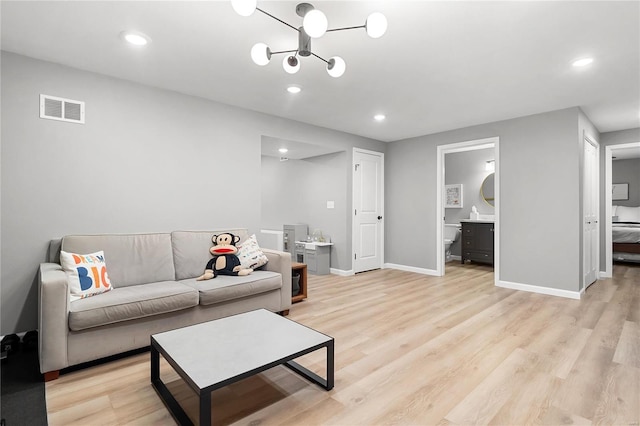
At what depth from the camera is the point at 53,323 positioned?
205 centimetres

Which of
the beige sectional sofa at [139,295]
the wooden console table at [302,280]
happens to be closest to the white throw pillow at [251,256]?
the beige sectional sofa at [139,295]

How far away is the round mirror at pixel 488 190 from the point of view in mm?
6868

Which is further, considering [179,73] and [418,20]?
[179,73]

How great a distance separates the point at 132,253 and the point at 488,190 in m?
6.67

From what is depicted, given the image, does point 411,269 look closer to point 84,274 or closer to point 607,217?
point 607,217

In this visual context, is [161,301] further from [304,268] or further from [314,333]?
[304,268]

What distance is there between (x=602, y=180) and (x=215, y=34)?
6.19m

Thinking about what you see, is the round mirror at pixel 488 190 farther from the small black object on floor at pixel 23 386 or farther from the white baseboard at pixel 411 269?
the small black object on floor at pixel 23 386

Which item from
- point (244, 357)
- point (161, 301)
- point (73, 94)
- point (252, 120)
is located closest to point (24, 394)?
point (161, 301)

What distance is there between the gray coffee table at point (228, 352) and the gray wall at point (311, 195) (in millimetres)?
3305

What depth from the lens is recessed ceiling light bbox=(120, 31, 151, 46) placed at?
7.79 ft

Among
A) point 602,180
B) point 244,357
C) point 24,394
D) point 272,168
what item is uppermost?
point 272,168

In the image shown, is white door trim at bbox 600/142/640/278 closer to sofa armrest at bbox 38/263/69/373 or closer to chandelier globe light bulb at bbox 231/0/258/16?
chandelier globe light bulb at bbox 231/0/258/16

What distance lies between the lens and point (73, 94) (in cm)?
292
